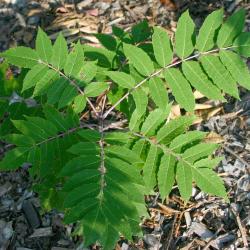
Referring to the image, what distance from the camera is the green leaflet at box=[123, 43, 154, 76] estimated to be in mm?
2639

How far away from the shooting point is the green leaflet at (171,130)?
2.65 metres

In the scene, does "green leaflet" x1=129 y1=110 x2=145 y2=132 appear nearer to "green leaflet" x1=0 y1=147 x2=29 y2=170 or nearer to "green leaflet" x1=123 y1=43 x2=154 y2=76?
"green leaflet" x1=123 y1=43 x2=154 y2=76

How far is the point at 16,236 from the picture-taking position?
332cm

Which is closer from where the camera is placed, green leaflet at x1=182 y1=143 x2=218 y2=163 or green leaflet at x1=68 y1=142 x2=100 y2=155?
green leaflet at x1=68 y1=142 x2=100 y2=155

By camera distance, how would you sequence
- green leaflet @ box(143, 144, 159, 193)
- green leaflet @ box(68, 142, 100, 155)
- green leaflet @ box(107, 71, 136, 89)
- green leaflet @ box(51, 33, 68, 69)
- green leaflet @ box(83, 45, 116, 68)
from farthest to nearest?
green leaflet @ box(83, 45, 116, 68)
green leaflet @ box(51, 33, 68, 69)
green leaflet @ box(107, 71, 136, 89)
green leaflet @ box(143, 144, 159, 193)
green leaflet @ box(68, 142, 100, 155)

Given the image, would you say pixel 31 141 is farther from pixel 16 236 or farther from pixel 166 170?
pixel 16 236

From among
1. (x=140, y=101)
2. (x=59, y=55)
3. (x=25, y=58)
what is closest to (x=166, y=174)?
(x=140, y=101)

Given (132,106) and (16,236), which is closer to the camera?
(132,106)

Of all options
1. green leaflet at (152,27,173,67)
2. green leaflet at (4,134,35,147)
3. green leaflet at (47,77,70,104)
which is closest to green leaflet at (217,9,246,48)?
green leaflet at (152,27,173,67)

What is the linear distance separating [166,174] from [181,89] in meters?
0.48

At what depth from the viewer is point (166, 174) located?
250cm

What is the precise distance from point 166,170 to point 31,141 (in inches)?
29.8

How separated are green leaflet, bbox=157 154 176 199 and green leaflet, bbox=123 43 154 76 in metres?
0.51

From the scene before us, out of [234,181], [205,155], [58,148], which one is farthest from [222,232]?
[58,148]
